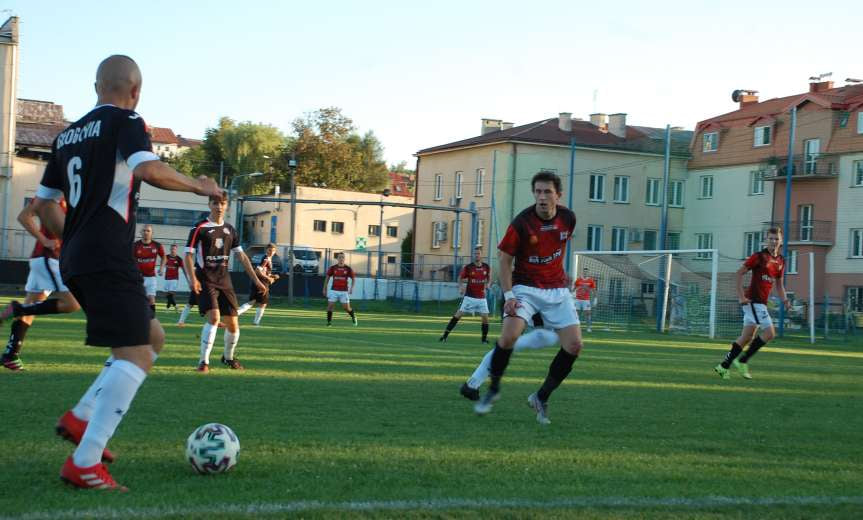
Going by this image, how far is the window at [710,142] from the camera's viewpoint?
54719mm

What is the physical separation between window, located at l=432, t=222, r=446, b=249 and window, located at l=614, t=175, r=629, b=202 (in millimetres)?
10485

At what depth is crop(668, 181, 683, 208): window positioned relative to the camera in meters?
56.3

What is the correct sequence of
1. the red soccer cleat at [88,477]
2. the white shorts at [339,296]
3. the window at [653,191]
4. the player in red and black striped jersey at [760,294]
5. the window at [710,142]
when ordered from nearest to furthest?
the red soccer cleat at [88,477], the player in red and black striped jersey at [760,294], the white shorts at [339,296], the window at [710,142], the window at [653,191]

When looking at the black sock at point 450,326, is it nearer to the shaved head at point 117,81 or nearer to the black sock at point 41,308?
the black sock at point 41,308

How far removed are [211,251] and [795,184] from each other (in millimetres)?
44931

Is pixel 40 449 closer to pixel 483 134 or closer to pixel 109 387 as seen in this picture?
pixel 109 387

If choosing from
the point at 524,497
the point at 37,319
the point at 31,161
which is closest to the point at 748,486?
the point at 524,497

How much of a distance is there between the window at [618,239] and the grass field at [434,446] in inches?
1736

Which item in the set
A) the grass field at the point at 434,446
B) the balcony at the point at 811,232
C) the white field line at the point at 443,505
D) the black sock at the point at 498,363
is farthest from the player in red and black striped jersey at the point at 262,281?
the balcony at the point at 811,232

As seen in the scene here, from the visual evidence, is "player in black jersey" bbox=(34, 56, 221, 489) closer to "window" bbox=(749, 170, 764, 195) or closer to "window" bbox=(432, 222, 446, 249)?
"window" bbox=(749, 170, 764, 195)

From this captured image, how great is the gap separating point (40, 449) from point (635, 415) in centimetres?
507

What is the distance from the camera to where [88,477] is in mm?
4820

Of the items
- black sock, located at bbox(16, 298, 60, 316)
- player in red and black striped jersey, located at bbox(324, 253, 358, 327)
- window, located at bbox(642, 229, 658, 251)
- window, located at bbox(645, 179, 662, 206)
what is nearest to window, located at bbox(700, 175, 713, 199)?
window, located at bbox(645, 179, 662, 206)

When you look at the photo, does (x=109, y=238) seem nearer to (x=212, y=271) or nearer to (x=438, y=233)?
(x=212, y=271)
